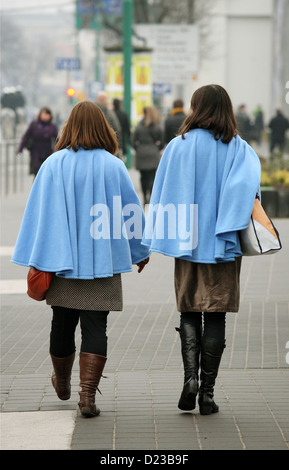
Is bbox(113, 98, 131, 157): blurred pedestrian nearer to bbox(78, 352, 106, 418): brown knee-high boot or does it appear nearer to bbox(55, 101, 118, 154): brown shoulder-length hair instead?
bbox(55, 101, 118, 154): brown shoulder-length hair

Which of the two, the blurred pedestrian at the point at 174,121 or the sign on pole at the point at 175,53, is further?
the sign on pole at the point at 175,53

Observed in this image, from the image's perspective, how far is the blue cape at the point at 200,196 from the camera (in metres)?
5.27

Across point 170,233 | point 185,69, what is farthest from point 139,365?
point 185,69

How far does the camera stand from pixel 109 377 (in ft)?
21.1

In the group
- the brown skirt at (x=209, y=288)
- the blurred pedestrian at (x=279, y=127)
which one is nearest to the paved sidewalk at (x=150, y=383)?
the brown skirt at (x=209, y=288)

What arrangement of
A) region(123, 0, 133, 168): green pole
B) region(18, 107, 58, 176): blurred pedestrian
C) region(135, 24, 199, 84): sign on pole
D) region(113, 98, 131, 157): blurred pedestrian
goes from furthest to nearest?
region(135, 24, 199, 84): sign on pole < region(123, 0, 133, 168): green pole < region(113, 98, 131, 157): blurred pedestrian < region(18, 107, 58, 176): blurred pedestrian

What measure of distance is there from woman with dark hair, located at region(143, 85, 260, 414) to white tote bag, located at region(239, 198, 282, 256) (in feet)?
0.21

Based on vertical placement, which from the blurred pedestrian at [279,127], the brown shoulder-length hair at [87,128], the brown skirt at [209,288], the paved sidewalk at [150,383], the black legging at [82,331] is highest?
the brown shoulder-length hair at [87,128]

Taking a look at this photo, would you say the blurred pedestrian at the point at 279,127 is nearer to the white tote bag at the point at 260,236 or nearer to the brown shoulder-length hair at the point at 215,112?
the brown shoulder-length hair at the point at 215,112

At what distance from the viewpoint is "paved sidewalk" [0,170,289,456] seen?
197 inches

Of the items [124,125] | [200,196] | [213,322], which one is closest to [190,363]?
[213,322]

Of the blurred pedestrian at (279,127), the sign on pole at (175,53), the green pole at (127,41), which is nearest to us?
the green pole at (127,41)

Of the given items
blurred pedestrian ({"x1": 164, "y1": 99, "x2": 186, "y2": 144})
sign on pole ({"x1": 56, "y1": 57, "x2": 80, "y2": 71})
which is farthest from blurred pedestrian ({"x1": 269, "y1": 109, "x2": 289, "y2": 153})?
blurred pedestrian ({"x1": 164, "y1": 99, "x2": 186, "y2": 144})

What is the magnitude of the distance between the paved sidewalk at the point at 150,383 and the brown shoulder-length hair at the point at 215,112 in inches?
56.9
